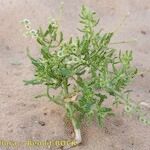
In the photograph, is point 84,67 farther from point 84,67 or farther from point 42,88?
Result: point 42,88

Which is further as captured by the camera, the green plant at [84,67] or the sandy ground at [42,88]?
the sandy ground at [42,88]

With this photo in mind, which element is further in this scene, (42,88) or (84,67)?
(42,88)

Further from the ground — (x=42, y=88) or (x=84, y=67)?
(x=84, y=67)

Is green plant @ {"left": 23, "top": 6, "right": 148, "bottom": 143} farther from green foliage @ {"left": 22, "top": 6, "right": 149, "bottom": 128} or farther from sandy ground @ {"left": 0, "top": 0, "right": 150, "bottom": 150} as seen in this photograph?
sandy ground @ {"left": 0, "top": 0, "right": 150, "bottom": 150}

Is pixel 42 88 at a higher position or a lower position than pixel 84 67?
lower

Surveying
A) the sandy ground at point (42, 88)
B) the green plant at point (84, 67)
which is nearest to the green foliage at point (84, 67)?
the green plant at point (84, 67)

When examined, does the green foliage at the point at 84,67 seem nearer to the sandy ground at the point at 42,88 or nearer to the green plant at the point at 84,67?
the green plant at the point at 84,67

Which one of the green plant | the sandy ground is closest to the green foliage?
the green plant

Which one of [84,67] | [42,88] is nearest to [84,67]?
[84,67]

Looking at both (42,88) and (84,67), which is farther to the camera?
(42,88)
